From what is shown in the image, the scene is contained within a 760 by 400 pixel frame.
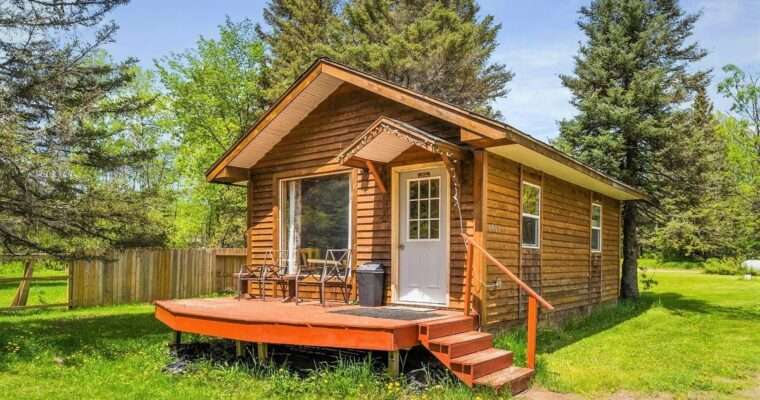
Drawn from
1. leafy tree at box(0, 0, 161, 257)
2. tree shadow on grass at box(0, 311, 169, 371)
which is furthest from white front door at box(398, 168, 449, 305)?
leafy tree at box(0, 0, 161, 257)

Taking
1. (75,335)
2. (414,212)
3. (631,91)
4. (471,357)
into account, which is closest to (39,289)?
(75,335)

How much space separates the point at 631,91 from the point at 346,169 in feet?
30.1

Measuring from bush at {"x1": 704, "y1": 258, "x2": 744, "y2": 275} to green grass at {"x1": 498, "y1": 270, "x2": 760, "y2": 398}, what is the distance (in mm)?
11542

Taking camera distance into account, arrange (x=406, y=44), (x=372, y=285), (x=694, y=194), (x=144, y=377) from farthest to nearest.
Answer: (x=406, y=44) → (x=694, y=194) → (x=372, y=285) → (x=144, y=377)

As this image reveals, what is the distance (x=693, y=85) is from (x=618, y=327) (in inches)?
330

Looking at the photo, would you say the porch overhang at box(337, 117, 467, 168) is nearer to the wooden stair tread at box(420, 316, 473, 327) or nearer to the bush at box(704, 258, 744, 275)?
the wooden stair tread at box(420, 316, 473, 327)

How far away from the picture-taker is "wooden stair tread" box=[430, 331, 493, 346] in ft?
19.5

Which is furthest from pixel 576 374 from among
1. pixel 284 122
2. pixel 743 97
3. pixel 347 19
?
pixel 347 19

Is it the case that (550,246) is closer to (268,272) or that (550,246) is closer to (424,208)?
(424,208)

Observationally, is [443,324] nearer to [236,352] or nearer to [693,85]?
[236,352]

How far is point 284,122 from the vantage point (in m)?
9.52

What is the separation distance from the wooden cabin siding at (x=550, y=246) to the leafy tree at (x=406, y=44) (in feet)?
27.3

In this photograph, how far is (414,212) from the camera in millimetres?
8211

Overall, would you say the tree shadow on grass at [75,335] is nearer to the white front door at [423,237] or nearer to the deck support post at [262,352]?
the deck support post at [262,352]
